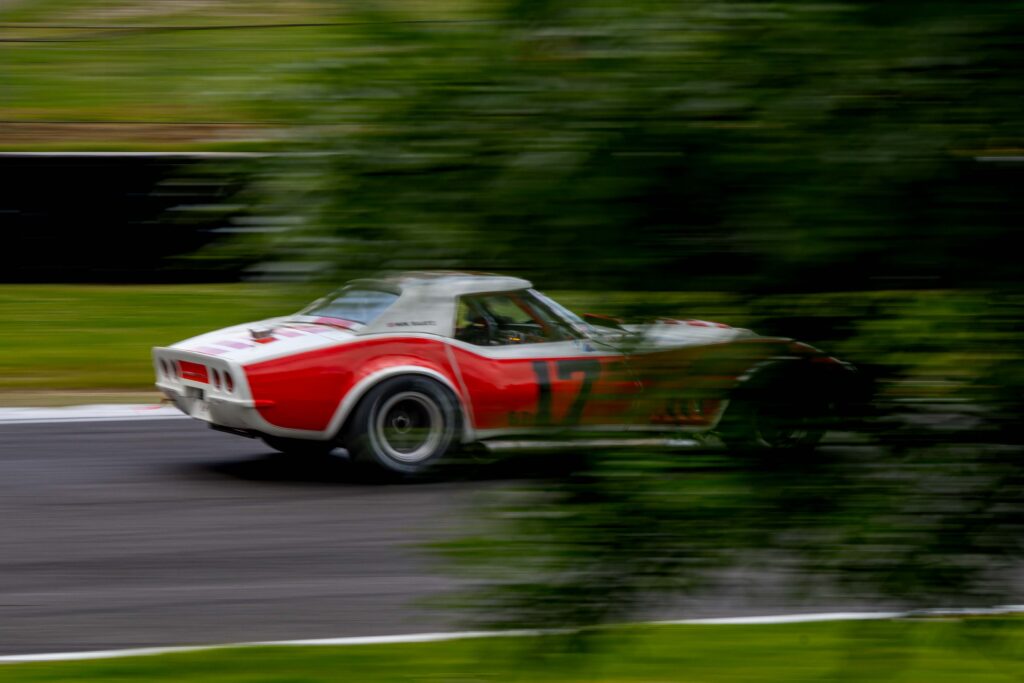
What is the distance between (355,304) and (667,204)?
0.63 m

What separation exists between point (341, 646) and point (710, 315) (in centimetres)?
283

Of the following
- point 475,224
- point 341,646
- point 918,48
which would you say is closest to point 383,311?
point 475,224

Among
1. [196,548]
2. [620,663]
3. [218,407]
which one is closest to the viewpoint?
[620,663]

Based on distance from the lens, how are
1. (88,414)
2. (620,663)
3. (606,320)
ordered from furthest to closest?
1. (88,414)
2. (620,663)
3. (606,320)

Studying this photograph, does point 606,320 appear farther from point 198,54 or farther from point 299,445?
point 299,445

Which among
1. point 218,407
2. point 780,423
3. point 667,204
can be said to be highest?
point 667,204

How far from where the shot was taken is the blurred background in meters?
2.10

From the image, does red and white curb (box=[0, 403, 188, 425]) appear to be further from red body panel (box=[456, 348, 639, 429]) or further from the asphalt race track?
red body panel (box=[456, 348, 639, 429])

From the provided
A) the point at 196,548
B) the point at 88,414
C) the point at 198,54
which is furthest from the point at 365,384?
the point at 198,54

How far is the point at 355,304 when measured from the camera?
2482 millimetres

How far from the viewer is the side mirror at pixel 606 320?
2.32 m

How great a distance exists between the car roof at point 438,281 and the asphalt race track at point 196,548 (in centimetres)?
151

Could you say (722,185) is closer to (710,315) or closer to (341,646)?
(710,315)

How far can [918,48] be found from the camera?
2068mm
